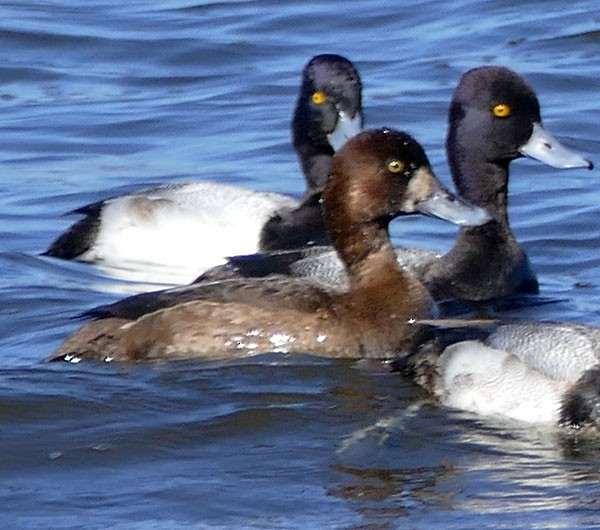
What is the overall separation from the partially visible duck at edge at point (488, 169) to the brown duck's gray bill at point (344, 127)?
111 centimetres

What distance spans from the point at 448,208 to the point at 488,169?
1.50 m

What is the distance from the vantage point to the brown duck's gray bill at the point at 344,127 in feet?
34.7

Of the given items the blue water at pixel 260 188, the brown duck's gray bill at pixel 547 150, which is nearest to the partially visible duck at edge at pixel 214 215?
the blue water at pixel 260 188

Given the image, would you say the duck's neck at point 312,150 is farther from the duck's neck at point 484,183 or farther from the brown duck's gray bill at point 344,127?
the duck's neck at point 484,183

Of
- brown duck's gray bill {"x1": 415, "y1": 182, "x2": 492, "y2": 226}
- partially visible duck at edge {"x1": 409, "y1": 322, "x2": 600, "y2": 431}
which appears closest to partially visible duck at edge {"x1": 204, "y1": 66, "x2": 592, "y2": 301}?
brown duck's gray bill {"x1": 415, "y1": 182, "x2": 492, "y2": 226}

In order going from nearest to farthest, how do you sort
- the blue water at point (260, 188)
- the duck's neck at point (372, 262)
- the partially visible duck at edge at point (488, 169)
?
the blue water at point (260, 188) → the duck's neck at point (372, 262) → the partially visible duck at edge at point (488, 169)

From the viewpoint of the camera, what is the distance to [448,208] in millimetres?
8039

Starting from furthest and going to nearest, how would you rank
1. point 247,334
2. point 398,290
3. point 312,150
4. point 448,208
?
point 312,150 < point 448,208 < point 398,290 < point 247,334

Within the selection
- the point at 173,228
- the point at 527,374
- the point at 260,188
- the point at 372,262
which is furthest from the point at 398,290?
the point at 260,188

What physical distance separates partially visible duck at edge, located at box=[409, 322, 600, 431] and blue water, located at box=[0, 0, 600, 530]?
0.08 m

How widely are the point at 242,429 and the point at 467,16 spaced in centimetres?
956

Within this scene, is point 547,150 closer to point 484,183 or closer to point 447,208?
point 484,183

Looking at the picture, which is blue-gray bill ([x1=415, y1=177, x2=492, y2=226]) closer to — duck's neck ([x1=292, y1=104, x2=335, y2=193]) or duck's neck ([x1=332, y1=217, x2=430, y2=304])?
duck's neck ([x1=332, y1=217, x2=430, y2=304])

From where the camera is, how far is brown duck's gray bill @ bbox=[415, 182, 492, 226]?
8008mm
